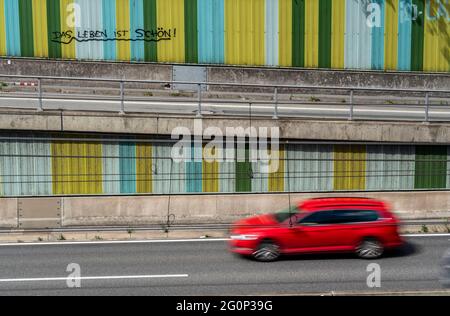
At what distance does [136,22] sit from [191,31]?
8.45ft

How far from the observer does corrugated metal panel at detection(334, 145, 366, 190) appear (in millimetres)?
15906

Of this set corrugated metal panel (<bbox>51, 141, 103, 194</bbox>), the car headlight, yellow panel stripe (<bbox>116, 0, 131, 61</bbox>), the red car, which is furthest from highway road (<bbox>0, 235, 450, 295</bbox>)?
yellow panel stripe (<bbox>116, 0, 131, 61</bbox>)

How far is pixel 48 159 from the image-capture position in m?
15.3

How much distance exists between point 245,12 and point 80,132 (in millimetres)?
12751

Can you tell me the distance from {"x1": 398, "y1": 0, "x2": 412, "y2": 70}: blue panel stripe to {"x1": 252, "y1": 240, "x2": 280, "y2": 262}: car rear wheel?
17.2 meters

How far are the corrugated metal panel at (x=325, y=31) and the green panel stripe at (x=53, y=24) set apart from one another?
482 inches

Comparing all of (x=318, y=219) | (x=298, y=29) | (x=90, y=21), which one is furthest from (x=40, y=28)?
(x=318, y=219)

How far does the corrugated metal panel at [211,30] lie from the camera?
24844 millimetres

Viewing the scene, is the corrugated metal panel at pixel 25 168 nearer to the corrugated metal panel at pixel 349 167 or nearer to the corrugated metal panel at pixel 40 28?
the corrugated metal panel at pixel 349 167

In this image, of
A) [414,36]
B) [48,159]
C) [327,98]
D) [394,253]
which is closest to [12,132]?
[48,159]

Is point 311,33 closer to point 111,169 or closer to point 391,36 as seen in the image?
point 391,36

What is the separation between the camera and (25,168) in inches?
600

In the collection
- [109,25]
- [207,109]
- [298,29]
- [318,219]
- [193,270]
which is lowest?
[193,270]
